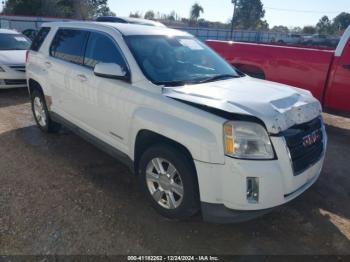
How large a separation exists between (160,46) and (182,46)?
0.37 meters

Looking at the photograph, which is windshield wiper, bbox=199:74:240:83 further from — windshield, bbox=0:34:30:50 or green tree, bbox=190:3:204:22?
green tree, bbox=190:3:204:22

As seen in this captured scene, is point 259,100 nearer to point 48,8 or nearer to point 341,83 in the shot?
point 341,83

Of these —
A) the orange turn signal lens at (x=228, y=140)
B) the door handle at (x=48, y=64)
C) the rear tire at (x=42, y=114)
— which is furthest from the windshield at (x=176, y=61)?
the rear tire at (x=42, y=114)

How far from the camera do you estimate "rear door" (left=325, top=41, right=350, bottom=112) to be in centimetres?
579

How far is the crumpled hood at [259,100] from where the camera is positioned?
2.79 meters

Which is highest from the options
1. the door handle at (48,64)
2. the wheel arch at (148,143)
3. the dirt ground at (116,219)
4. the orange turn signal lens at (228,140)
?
the door handle at (48,64)

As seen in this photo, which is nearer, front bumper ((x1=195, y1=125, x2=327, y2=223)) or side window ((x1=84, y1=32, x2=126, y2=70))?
front bumper ((x1=195, y1=125, x2=327, y2=223))

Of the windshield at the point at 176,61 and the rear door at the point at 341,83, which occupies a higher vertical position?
the windshield at the point at 176,61

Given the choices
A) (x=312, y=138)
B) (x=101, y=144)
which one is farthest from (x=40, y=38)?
(x=312, y=138)

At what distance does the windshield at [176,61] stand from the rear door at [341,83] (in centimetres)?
261

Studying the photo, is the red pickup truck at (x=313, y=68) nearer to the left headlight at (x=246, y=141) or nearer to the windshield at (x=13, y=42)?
the left headlight at (x=246, y=141)

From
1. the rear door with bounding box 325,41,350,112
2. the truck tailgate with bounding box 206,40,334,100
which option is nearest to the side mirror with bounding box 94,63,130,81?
the truck tailgate with bounding box 206,40,334,100

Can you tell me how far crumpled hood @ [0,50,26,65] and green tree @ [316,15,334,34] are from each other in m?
79.3

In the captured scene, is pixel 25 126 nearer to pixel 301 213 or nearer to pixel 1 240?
pixel 1 240
